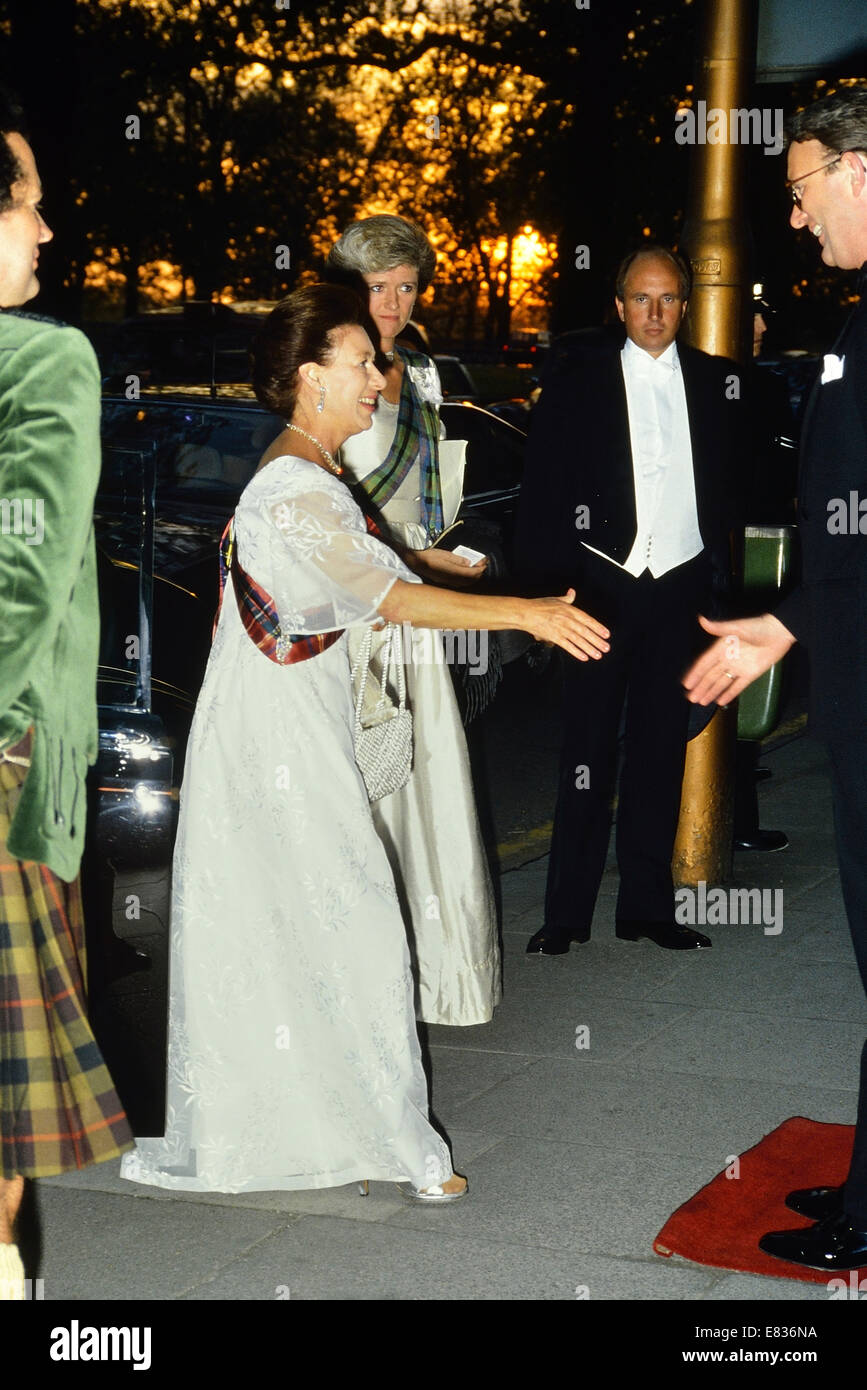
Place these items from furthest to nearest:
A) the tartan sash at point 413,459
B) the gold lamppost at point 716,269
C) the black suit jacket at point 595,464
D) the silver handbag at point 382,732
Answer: the gold lamppost at point 716,269 → the black suit jacket at point 595,464 → the tartan sash at point 413,459 → the silver handbag at point 382,732

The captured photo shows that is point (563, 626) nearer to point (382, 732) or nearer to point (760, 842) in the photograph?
point (382, 732)

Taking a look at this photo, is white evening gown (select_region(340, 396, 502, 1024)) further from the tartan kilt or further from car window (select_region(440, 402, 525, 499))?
car window (select_region(440, 402, 525, 499))

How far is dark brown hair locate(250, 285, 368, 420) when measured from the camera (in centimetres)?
372

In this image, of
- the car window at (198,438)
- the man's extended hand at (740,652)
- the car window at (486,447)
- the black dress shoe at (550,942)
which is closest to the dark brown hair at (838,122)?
the man's extended hand at (740,652)

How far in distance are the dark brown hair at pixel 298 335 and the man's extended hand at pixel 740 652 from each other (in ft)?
3.30

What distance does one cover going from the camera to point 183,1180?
370 centimetres

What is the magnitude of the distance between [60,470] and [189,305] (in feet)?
33.3

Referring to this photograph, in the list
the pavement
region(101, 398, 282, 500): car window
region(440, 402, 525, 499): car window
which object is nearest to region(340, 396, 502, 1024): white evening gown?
the pavement

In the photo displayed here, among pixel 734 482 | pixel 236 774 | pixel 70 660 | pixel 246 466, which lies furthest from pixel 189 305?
pixel 70 660

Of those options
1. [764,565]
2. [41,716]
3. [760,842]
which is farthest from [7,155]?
[760,842]

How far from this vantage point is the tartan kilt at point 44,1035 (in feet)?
8.97

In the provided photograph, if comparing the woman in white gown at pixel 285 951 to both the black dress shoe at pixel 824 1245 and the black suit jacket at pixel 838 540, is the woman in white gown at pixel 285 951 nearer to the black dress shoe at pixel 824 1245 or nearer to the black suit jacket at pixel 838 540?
the black suit jacket at pixel 838 540

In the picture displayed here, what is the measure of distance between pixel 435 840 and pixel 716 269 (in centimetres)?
255

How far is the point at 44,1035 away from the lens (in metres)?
2.79
